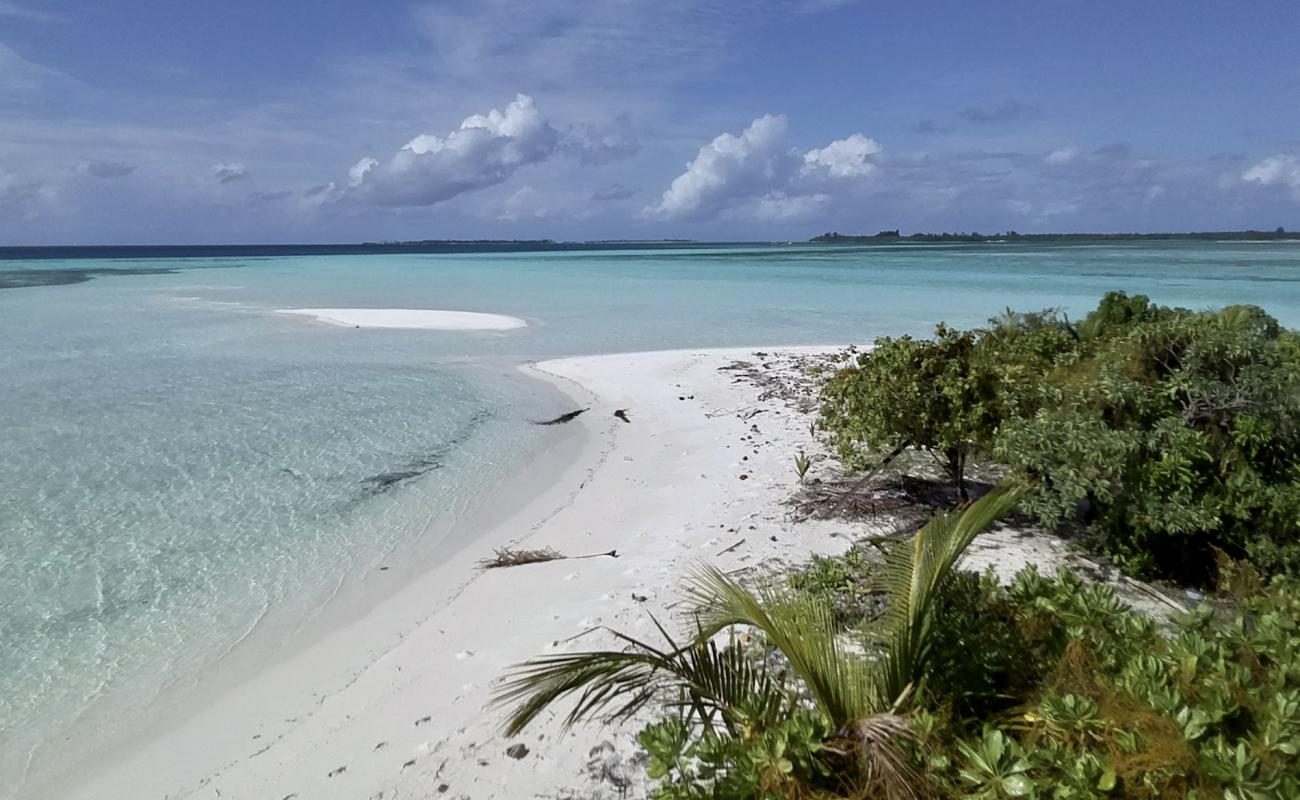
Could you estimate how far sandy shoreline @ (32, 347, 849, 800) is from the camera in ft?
12.4

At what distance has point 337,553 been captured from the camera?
22.4 ft

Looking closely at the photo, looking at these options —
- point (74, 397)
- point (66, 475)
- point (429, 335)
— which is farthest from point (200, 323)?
point (66, 475)

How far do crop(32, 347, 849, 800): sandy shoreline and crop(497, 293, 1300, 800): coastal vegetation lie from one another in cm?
45

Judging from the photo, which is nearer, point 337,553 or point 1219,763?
point 1219,763

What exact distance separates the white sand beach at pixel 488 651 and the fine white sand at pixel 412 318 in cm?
1547

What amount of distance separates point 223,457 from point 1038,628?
9700 millimetres

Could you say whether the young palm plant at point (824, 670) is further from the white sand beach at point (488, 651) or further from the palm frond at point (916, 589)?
the white sand beach at point (488, 651)

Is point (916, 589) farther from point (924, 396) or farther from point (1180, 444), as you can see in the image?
point (924, 396)

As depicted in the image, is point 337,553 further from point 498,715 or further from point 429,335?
Result: point 429,335

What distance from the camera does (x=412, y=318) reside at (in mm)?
25797

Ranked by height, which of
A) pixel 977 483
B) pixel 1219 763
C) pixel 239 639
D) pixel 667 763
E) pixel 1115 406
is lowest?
pixel 239 639

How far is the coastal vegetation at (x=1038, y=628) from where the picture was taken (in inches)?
92.7

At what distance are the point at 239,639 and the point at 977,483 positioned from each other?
6915 mm

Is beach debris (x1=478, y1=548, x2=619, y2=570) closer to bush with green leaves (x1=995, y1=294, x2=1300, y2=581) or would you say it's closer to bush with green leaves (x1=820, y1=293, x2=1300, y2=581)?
bush with green leaves (x1=820, y1=293, x2=1300, y2=581)
